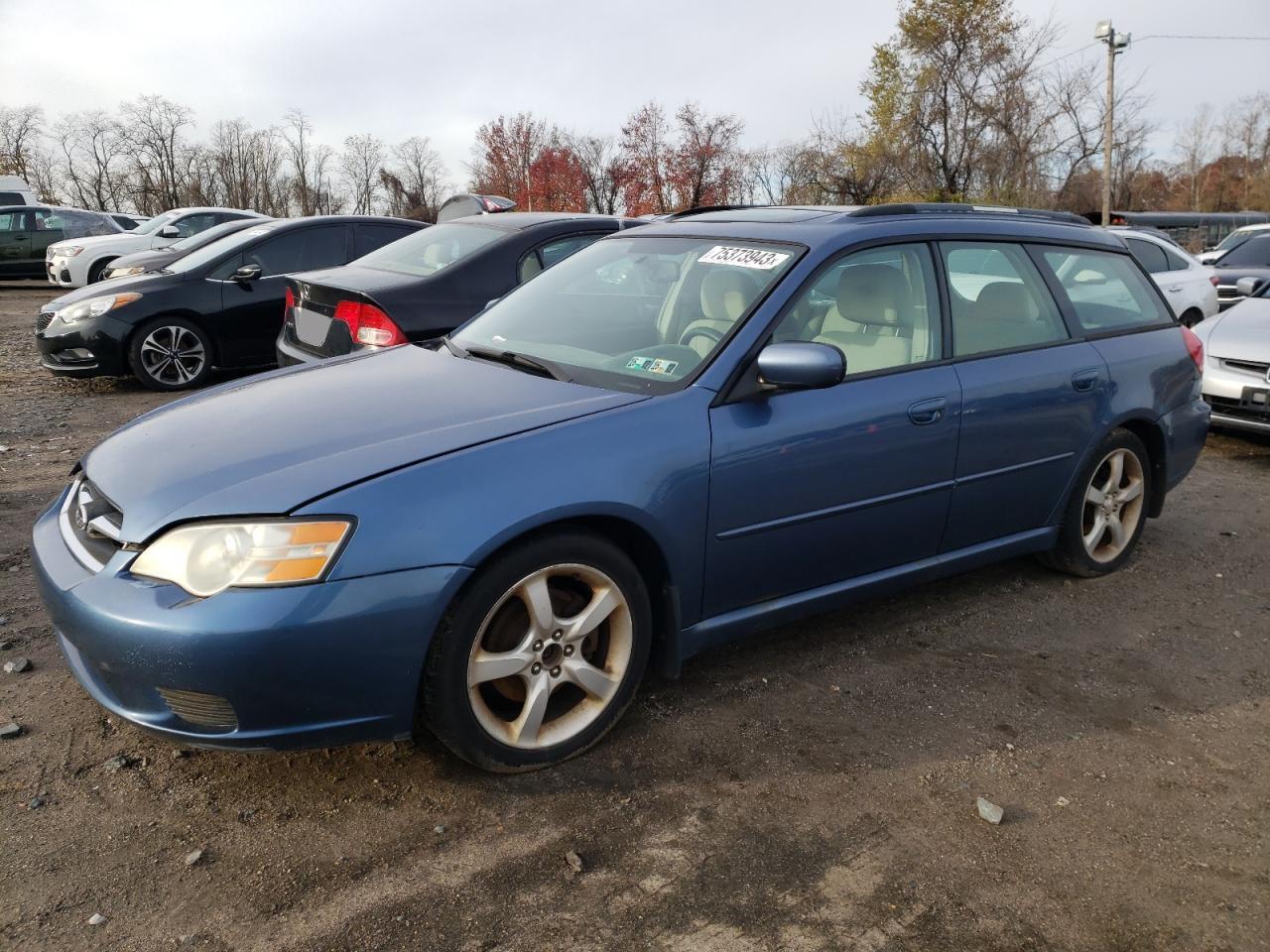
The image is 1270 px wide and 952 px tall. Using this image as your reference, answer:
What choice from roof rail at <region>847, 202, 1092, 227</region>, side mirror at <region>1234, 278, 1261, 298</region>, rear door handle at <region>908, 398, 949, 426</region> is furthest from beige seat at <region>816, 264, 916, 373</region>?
side mirror at <region>1234, 278, 1261, 298</region>

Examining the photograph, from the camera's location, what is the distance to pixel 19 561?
13.7 ft

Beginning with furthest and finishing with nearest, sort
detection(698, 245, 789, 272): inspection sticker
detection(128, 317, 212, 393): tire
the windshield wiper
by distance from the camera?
1. detection(128, 317, 212, 393): tire
2. detection(698, 245, 789, 272): inspection sticker
3. the windshield wiper

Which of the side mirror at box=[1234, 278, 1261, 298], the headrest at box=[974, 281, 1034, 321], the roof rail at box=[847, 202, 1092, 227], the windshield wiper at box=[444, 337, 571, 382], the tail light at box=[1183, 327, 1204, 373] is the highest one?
the roof rail at box=[847, 202, 1092, 227]

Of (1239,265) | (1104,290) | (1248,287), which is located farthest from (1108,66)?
(1104,290)

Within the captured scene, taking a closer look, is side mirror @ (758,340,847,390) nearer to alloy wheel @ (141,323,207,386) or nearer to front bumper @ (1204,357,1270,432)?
front bumper @ (1204,357,1270,432)

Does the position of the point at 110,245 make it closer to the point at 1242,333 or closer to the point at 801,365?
the point at 1242,333

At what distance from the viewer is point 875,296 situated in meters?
3.50

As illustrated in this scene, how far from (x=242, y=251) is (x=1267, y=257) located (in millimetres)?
12414

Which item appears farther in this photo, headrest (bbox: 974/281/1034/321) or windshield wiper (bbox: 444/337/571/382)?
headrest (bbox: 974/281/1034/321)

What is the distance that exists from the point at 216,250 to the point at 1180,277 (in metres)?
9.95

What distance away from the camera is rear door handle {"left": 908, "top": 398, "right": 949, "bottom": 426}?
3.36 meters

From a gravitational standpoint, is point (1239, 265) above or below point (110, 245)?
below

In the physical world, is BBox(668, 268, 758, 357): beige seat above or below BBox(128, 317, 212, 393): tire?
above

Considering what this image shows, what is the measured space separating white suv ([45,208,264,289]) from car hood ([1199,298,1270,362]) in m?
14.0
